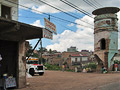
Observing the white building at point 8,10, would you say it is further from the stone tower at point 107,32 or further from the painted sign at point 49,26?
the stone tower at point 107,32

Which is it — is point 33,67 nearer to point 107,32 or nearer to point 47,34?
point 47,34

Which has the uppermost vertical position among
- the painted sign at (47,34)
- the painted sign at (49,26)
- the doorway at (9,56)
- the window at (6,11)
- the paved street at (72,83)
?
the window at (6,11)

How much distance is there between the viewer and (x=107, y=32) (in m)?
28.2

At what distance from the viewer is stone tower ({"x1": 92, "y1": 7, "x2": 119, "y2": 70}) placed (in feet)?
91.7

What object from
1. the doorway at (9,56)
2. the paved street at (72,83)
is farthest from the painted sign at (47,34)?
the paved street at (72,83)

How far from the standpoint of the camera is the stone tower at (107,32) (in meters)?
28.0

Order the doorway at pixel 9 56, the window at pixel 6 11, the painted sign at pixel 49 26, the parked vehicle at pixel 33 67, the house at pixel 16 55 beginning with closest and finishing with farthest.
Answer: the painted sign at pixel 49 26 < the house at pixel 16 55 < the doorway at pixel 9 56 < the window at pixel 6 11 < the parked vehicle at pixel 33 67

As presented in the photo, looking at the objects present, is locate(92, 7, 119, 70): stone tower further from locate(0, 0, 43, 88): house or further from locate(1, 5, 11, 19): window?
locate(0, 0, 43, 88): house

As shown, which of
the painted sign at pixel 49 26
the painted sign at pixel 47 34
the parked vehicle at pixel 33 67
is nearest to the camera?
the painted sign at pixel 47 34

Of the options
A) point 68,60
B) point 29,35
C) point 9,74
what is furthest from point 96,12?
point 68,60

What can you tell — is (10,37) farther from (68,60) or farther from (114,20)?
(68,60)

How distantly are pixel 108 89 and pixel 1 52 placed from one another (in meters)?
8.53

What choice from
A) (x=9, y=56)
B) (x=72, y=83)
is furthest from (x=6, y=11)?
(x=72, y=83)

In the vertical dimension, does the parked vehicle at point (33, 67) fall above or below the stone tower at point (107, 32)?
below
